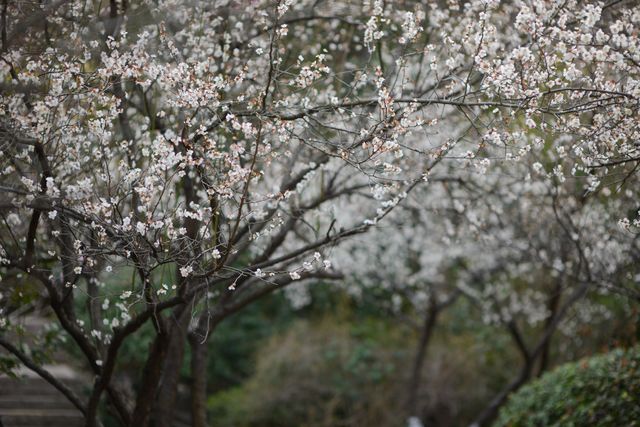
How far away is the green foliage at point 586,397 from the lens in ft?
20.1

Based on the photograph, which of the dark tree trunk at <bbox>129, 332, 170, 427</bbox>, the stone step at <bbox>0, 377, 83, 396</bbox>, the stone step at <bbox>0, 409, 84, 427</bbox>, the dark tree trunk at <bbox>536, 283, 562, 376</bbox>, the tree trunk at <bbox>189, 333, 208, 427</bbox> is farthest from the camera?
the dark tree trunk at <bbox>536, 283, 562, 376</bbox>

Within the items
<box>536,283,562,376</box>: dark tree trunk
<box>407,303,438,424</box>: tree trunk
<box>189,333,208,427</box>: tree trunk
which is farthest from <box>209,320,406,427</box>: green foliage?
<box>189,333,208,427</box>: tree trunk

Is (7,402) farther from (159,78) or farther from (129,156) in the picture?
(159,78)

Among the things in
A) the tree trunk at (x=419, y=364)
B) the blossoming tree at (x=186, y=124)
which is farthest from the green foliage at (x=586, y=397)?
the tree trunk at (x=419, y=364)

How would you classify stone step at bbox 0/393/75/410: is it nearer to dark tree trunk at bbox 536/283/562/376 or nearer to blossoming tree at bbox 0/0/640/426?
blossoming tree at bbox 0/0/640/426

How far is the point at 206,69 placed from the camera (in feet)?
15.8

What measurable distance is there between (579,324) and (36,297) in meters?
8.41

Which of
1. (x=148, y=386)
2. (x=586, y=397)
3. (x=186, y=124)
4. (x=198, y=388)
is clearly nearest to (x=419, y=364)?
(x=586, y=397)

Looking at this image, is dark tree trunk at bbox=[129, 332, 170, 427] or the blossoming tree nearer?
the blossoming tree

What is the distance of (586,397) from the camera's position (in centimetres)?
678

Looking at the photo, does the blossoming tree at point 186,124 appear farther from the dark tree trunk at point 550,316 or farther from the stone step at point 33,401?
the dark tree trunk at point 550,316

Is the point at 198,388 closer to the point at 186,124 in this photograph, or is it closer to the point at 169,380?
the point at 169,380

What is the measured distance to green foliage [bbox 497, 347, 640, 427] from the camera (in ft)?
20.1

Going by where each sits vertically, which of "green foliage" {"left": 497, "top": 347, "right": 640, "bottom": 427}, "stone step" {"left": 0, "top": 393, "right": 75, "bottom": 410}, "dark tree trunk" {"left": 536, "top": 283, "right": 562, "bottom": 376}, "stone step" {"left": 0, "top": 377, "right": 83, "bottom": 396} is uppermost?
"stone step" {"left": 0, "top": 377, "right": 83, "bottom": 396}
